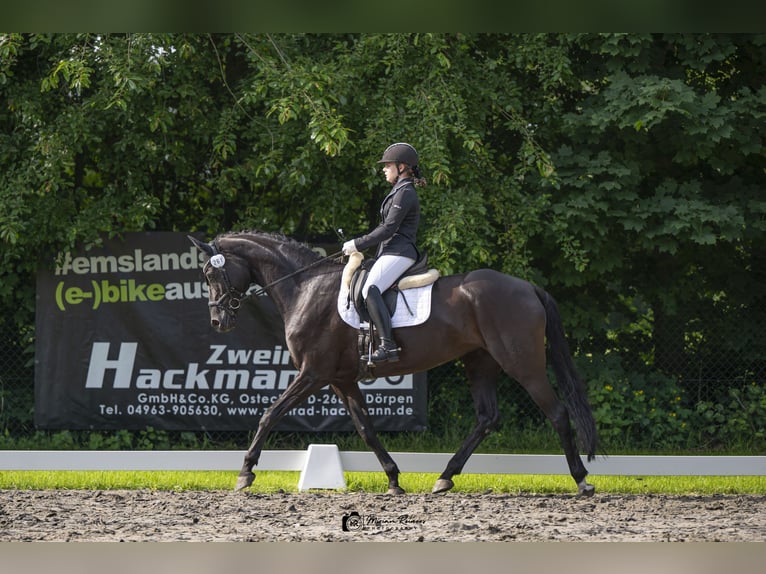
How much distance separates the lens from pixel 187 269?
36.3 ft

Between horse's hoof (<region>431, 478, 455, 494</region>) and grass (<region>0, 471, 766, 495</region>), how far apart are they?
0.26m

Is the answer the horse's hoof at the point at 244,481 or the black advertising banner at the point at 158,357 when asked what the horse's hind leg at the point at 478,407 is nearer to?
the horse's hoof at the point at 244,481

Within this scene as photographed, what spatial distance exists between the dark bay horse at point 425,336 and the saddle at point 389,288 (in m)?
0.16

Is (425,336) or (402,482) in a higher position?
(425,336)

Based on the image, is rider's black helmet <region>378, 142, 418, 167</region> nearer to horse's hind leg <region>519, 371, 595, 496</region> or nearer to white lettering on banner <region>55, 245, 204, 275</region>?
horse's hind leg <region>519, 371, 595, 496</region>

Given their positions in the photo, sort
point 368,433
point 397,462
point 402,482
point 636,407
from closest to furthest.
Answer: point 368,433, point 397,462, point 402,482, point 636,407

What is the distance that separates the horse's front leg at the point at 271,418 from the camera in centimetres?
775

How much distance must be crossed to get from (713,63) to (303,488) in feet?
23.1

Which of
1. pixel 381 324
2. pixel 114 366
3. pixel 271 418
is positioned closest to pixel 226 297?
pixel 271 418

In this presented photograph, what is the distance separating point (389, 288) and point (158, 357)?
4050 millimetres

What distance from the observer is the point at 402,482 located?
28.1ft

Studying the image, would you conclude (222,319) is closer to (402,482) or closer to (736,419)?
(402,482)

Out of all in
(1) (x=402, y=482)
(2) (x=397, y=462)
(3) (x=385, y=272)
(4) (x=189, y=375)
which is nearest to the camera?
(3) (x=385, y=272)

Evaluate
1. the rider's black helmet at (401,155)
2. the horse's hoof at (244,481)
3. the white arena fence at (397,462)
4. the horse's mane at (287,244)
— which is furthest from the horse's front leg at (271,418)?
the rider's black helmet at (401,155)
